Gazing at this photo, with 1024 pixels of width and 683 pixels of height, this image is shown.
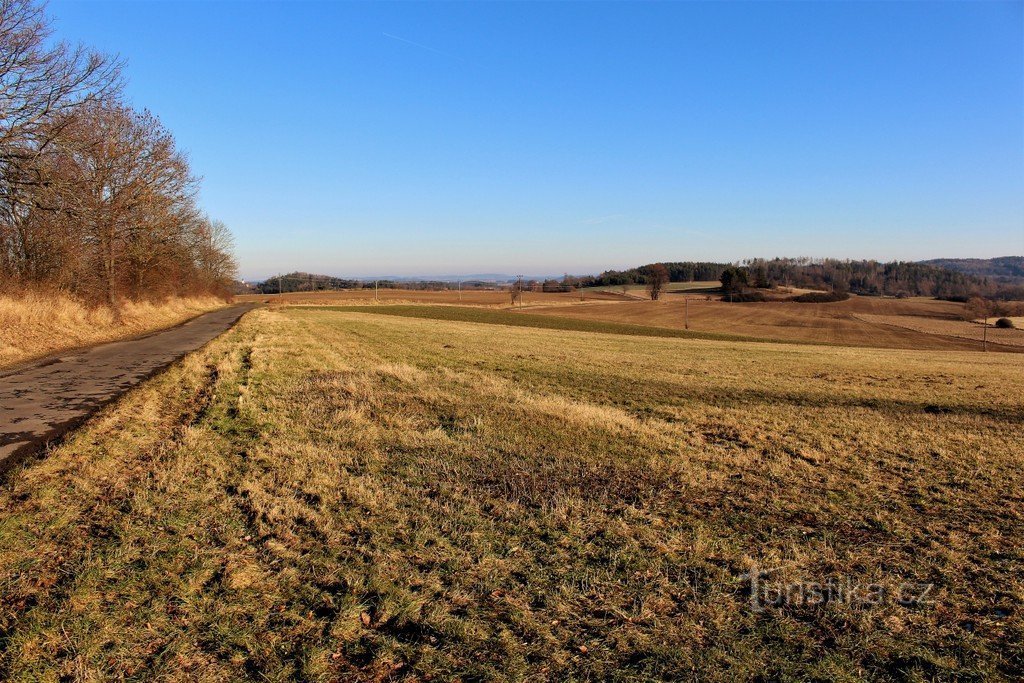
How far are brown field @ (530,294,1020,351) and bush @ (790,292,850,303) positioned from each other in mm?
2819

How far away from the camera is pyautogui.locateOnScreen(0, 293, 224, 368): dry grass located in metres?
16.1

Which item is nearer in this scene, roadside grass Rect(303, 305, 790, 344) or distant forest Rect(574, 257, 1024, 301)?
roadside grass Rect(303, 305, 790, 344)

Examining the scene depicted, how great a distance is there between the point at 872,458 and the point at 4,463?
10.8 metres

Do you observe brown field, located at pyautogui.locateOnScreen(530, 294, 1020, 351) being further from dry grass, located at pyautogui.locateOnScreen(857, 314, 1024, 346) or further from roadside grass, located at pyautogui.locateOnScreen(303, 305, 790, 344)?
roadside grass, located at pyautogui.locateOnScreen(303, 305, 790, 344)

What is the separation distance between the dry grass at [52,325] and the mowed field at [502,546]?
11.3 meters

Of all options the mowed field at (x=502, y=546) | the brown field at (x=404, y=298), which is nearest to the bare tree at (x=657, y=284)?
the brown field at (x=404, y=298)

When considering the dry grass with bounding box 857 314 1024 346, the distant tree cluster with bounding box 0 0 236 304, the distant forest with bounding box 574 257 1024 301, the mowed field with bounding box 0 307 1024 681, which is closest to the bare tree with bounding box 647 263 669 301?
the distant forest with bounding box 574 257 1024 301

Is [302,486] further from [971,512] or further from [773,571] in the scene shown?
[971,512]

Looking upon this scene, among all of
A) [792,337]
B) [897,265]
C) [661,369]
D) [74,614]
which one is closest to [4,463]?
[74,614]

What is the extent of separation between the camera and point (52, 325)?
1934 centimetres

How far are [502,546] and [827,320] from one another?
81.3 meters

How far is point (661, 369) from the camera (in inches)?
667

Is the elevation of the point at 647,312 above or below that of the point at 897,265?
below

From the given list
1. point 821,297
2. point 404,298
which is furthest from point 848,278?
point 404,298
